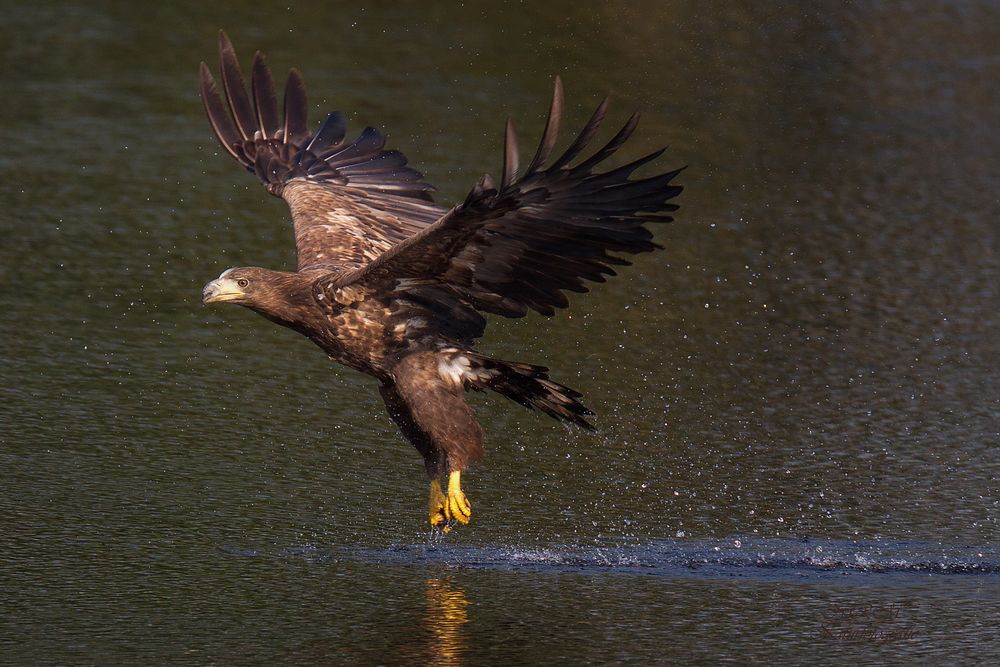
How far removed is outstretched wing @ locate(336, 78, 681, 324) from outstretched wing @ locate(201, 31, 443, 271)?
1.37 meters

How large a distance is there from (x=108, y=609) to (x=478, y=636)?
109cm

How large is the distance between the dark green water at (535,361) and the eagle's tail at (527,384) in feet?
1.24

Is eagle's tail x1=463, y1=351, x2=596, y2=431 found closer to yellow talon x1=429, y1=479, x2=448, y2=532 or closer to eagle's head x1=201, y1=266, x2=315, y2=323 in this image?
yellow talon x1=429, y1=479, x2=448, y2=532

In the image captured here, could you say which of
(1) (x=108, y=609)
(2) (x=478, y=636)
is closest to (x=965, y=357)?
(2) (x=478, y=636)

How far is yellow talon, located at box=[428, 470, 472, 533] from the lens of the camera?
5.93 metres

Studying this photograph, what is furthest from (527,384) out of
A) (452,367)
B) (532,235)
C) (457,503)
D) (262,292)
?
(262,292)

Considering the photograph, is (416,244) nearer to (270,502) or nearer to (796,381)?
(270,502)

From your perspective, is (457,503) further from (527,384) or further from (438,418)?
(527,384)

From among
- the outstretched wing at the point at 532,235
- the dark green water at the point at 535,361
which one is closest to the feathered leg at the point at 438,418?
the dark green water at the point at 535,361

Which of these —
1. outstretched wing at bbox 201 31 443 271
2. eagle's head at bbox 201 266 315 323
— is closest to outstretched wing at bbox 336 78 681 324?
eagle's head at bbox 201 266 315 323

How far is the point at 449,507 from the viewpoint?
5945 mm

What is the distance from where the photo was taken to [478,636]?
4.95 meters

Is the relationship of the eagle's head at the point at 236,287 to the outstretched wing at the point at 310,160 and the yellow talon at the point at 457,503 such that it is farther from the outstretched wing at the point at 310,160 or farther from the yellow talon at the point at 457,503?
the outstretched wing at the point at 310,160

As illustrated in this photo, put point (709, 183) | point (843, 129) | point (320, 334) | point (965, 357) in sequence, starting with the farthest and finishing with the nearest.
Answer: point (843, 129), point (709, 183), point (965, 357), point (320, 334)
